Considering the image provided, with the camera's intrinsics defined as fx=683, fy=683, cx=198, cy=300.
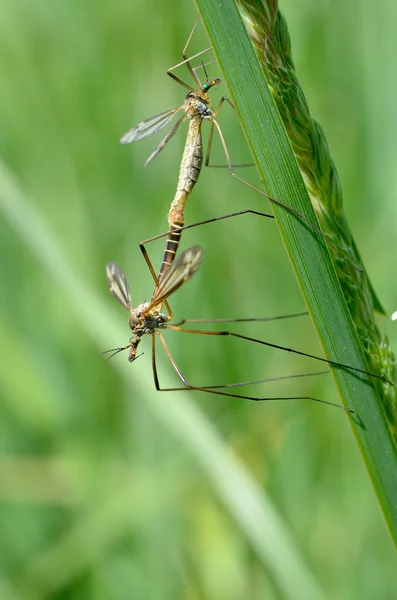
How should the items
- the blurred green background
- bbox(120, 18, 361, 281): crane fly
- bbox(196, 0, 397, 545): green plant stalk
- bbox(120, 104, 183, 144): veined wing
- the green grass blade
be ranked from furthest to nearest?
1. the blurred green background
2. bbox(120, 104, 183, 144): veined wing
3. bbox(120, 18, 361, 281): crane fly
4. the green grass blade
5. bbox(196, 0, 397, 545): green plant stalk

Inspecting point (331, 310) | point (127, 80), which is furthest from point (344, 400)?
point (127, 80)

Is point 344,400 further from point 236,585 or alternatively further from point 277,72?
point 236,585

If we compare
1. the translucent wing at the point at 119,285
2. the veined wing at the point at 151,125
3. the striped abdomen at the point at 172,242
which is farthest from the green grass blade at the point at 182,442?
the veined wing at the point at 151,125

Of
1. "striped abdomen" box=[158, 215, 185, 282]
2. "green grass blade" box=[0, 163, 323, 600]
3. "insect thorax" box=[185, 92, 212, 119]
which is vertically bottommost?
"green grass blade" box=[0, 163, 323, 600]

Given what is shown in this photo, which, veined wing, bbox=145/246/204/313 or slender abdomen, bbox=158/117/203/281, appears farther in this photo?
slender abdomen, bbox=158/117/203/281

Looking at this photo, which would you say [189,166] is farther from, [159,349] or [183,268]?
[159,349]

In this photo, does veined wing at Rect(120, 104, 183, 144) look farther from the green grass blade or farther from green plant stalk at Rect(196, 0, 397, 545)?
green plant stalk at Rect(196, 0, 397, 545)

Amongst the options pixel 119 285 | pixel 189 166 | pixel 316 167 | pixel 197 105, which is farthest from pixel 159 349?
pixel 316 167

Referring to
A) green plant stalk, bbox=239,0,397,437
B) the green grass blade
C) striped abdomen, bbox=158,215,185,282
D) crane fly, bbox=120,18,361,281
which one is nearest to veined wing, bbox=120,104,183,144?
crane fly, bbox=120,18,361,281

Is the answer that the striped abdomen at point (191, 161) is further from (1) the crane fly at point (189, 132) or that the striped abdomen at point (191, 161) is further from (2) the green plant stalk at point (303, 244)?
(2) the green plant stalk at point (303, 244)
